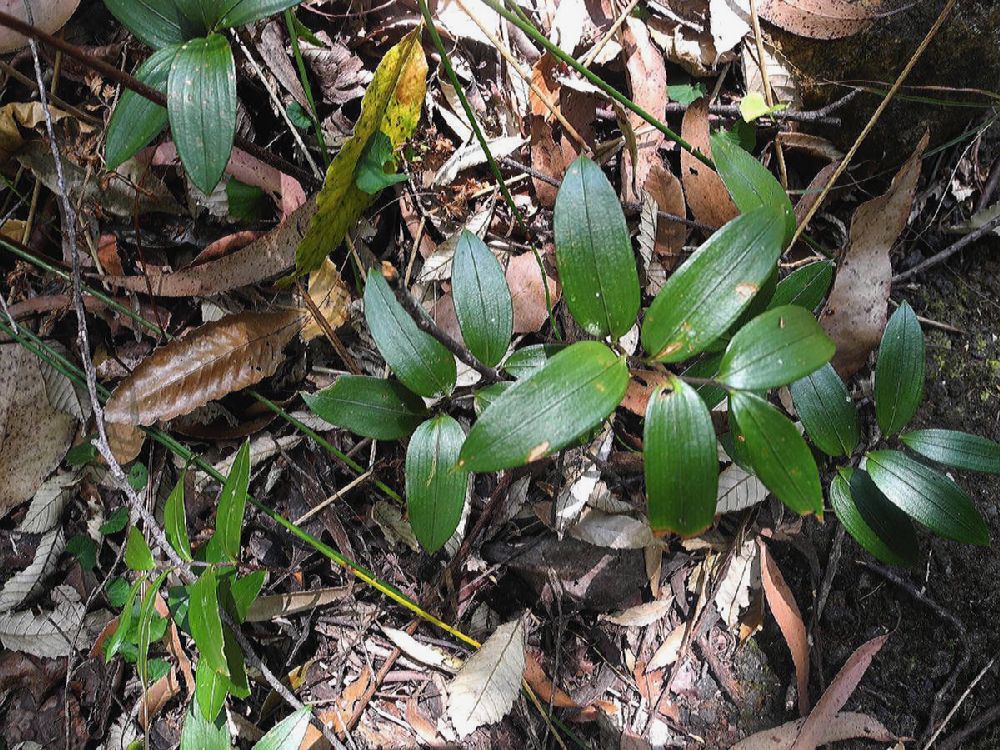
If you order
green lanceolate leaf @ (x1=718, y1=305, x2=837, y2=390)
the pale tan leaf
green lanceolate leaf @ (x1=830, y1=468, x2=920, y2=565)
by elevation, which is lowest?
the pale tan leaf

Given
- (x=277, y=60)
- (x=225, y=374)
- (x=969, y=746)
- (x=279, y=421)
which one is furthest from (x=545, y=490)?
(x=277, y=60)

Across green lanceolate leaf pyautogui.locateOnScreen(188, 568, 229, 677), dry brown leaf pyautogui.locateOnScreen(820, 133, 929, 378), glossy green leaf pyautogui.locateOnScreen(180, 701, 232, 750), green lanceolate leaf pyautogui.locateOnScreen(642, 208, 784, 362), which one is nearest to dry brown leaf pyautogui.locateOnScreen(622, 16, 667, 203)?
dry brown leaf pyautogui.locateOnScreen(820, 133, 929, 378)

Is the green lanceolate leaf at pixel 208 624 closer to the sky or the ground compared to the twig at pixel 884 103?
closer to the ground

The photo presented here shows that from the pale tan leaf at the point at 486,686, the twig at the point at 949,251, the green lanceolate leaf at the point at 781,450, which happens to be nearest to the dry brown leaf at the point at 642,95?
the twig at the point at 949,251

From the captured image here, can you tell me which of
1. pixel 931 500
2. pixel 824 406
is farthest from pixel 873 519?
pixel 824 406

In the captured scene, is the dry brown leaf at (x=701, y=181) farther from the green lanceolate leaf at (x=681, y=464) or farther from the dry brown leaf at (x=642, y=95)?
the green lanceolate leaf at (x=681, y=464)

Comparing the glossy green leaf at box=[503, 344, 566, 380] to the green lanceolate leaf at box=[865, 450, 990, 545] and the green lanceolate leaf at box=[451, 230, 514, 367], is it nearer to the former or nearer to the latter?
the green lanceolate leaf at box=[451, 230, 514, 367]

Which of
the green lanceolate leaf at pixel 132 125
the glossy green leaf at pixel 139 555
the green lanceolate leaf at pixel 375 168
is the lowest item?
the glossy green leaf at pixel 139 555
